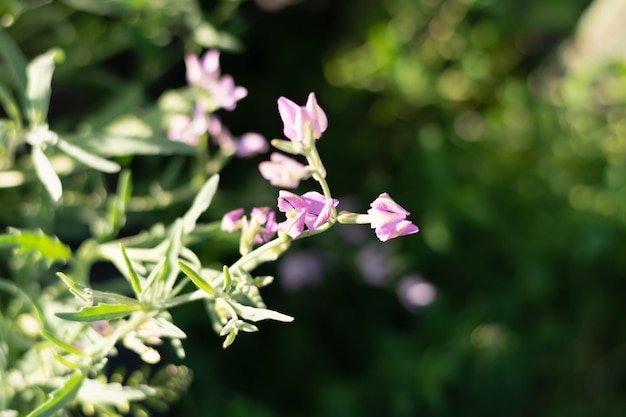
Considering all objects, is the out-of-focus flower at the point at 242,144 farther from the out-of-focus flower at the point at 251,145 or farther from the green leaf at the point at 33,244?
the green leaf at the point at 33,244

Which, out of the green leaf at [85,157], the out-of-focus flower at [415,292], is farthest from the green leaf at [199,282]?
the out-of-focus flower at [415,292]

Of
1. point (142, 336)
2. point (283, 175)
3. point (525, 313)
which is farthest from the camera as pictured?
point (525, 313)

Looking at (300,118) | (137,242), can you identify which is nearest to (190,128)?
(137,242)

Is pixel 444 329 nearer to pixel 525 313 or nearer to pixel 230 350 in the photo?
pixel 525 313

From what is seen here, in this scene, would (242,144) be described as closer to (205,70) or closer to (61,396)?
(205,70)

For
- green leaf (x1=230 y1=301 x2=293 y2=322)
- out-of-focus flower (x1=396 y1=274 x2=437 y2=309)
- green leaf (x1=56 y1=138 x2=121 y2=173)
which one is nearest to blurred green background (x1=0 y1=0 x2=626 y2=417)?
out-of-focus flower (x1=396 y1=274 x2=437 y2=309)

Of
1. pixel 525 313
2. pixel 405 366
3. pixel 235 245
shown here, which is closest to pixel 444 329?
pixel 405 366
